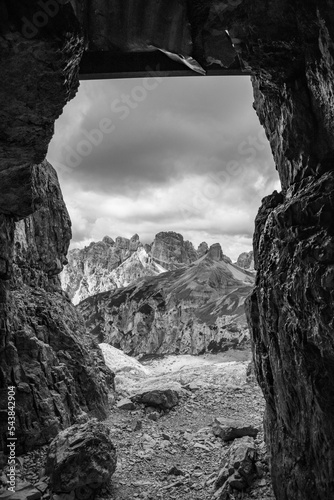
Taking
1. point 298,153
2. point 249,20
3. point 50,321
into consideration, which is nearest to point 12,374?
point 50,321

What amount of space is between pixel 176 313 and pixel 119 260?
86635mm

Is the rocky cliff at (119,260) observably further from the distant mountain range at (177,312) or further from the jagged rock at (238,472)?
the jagged rock at (238,472)

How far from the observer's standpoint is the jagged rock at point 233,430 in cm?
993

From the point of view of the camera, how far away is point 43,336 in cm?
1210

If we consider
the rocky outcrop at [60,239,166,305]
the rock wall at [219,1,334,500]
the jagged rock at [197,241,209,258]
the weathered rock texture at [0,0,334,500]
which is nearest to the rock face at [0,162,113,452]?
the weathered rock texture at [0,0,334,500]

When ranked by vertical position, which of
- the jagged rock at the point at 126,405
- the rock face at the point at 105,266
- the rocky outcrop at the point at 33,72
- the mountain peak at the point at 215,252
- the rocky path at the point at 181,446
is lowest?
the rocky path at the point at 181,446

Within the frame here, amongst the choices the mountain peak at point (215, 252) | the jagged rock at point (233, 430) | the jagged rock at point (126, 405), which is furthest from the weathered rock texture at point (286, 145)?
the mountain peak at point (215, 252)

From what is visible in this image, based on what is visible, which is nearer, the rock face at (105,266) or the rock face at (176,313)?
the rock face at (176,313)

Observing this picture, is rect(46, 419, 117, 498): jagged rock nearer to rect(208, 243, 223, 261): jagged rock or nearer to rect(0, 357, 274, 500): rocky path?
rect(0, 357, 274, 500): rocky path

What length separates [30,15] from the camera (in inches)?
160

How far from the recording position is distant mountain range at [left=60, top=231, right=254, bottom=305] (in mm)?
111875

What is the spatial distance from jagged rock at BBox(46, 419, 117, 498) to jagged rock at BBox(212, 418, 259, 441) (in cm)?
380

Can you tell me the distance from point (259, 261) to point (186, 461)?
649 cm

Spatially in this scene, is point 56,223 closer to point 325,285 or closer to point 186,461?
point 186,461
